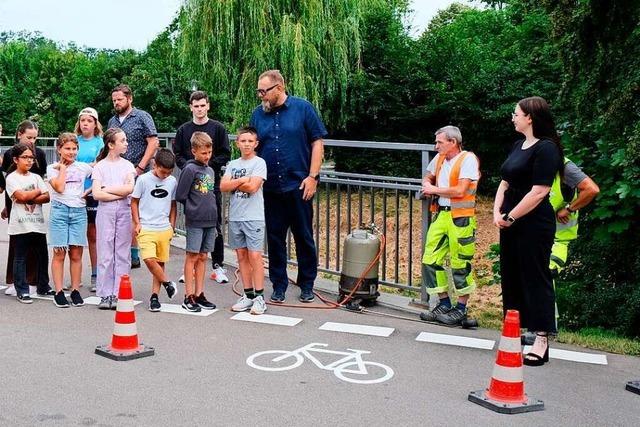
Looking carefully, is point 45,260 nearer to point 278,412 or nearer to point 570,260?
point 278,412

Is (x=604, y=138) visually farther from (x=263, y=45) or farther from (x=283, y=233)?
(x=263, y=45)

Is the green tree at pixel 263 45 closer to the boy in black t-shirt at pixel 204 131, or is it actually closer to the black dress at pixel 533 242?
the boy in black t-shirt at pixel 204 131

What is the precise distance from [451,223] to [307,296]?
175 centimetres

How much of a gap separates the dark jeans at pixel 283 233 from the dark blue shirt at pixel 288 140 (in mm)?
205

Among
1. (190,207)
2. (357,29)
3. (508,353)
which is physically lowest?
(508,353)

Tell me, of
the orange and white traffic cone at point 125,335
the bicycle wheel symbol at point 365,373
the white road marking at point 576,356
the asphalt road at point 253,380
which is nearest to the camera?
the asphalt road at point 253,380

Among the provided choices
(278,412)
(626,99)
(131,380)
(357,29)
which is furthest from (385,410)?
(357,29)

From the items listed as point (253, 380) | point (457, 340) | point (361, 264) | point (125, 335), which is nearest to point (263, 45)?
point (361, 264)

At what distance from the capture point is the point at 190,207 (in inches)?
309

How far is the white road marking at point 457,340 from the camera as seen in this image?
687 centimetres

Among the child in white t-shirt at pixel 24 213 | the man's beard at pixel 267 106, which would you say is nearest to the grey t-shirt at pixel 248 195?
the man's beard at pixel 267 106

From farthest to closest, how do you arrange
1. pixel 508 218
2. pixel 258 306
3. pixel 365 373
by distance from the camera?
pixel 258 306 < pixel 508 218 < pixel 365 373

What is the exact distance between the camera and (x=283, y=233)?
329 inches

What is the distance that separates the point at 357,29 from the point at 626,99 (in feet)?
48.9
